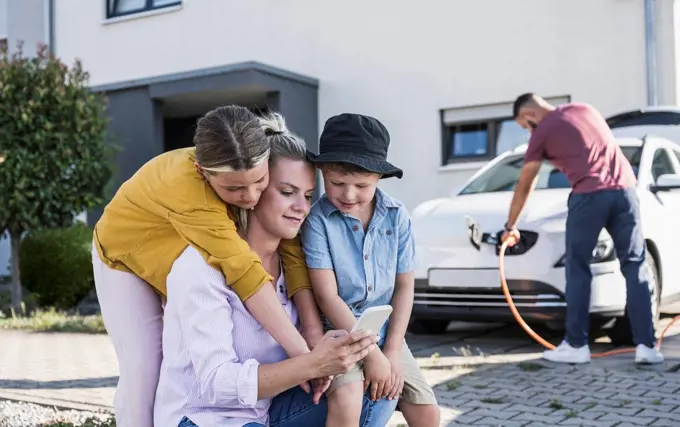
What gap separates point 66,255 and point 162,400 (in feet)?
29.1

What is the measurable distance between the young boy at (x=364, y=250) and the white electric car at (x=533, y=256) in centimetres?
368

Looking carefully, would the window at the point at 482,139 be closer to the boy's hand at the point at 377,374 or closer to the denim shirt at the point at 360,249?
the denim shirt at the point at 360,249

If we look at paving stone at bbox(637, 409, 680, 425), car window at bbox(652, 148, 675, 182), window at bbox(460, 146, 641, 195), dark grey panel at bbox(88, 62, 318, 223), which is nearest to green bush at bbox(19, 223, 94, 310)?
dark grey panel at bbox(88, 62, 318, 223)

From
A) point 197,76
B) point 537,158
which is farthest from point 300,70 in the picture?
point 537,158

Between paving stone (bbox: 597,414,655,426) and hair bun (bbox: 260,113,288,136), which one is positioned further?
paving stone (bbox: 597,414,655,426)

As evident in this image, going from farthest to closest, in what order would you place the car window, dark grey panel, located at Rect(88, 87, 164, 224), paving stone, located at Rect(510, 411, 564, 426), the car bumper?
dark grey panel, located at Rect(88, 87, 164, 224)
the car window
the car bumper
paving stone, located at Rect(510, 411, 564, 426)

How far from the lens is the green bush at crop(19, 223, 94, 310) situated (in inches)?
433

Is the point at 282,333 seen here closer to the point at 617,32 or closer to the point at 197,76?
the point at 617,32

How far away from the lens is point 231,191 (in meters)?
2.58

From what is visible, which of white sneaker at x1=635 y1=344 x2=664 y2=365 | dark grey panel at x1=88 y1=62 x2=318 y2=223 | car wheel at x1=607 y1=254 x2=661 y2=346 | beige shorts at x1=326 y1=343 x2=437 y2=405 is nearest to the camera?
beige shorts at x1=326 y1=343 x2=437 y2=405

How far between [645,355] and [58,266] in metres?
7.36

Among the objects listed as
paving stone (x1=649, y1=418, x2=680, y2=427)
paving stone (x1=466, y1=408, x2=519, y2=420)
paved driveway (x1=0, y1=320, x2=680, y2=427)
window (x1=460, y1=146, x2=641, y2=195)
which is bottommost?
paving stone (x1=649, y1=418, x2=680, y2=427)

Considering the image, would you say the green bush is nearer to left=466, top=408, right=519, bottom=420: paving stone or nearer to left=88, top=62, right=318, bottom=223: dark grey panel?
left=88, top=62, right=318, bottom=223: dark grey panel

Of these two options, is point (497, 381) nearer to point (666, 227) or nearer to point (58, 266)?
point (666, 227)
